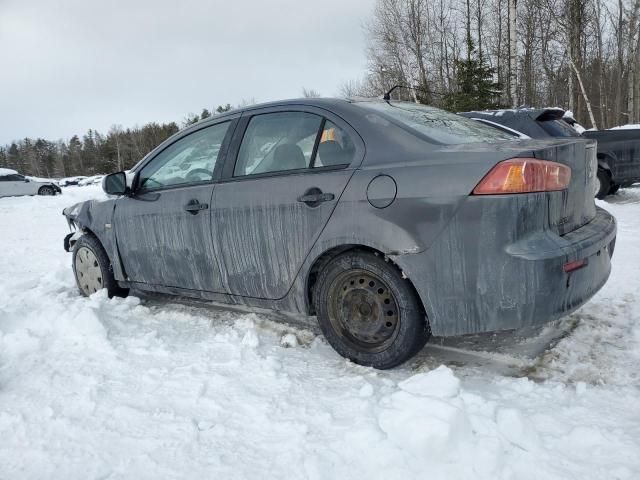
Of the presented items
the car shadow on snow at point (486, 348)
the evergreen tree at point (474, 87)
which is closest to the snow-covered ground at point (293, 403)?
the car shadow on snow at point (486, 348)

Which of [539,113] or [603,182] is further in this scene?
[603,182]

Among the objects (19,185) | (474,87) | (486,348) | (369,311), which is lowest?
(486,348)

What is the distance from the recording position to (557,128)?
6.73 metres

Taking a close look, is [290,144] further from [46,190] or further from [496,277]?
[46,190]

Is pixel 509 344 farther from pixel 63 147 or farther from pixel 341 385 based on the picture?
pixel 63 147

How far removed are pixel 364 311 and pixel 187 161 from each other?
6.00 ft

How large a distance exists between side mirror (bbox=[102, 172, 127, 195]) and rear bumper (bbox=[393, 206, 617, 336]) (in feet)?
8.10

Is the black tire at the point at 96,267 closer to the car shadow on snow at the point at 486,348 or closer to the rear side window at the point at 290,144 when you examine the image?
the car shadow on snow at the point at 486,348

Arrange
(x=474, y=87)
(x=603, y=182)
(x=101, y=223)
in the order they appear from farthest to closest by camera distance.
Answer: (x=474, y=87)
(x=603, y=182)
(x=101, y=223)

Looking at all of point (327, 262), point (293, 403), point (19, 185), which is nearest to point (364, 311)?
point (327, 262)

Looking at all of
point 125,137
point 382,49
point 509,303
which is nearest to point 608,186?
point 509,303

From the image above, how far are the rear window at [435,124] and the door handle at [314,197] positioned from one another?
0.51 meters

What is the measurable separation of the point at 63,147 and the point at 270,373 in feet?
374

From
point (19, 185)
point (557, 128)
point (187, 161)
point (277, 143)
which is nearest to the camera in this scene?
point (277, 143)
